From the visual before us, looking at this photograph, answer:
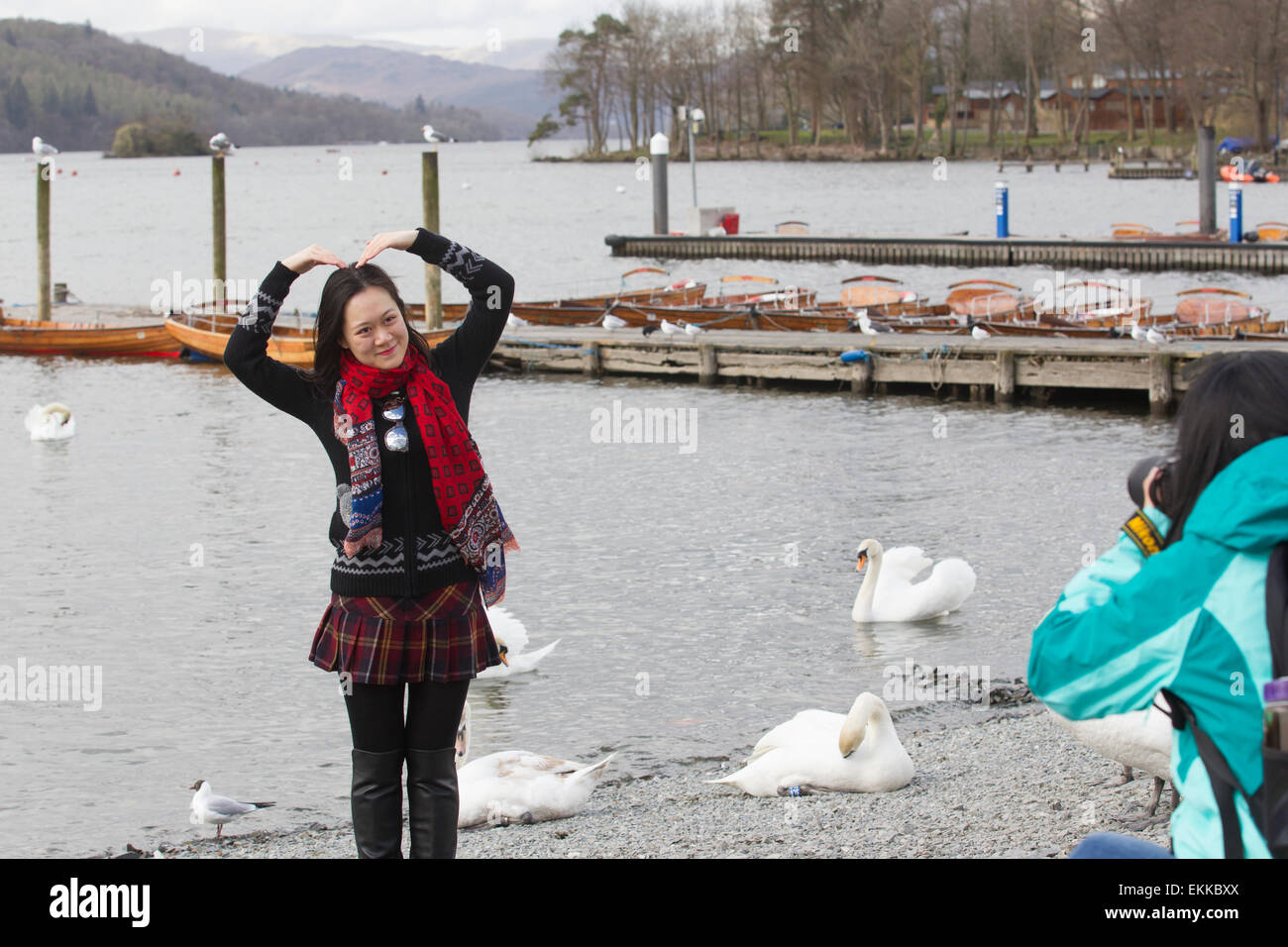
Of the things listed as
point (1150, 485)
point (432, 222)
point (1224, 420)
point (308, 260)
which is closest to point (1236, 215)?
point (432, 222)

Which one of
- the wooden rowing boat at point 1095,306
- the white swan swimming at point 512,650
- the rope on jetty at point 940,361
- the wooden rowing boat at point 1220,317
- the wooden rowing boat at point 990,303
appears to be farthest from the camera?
the wooden rowing boat at point 990,303

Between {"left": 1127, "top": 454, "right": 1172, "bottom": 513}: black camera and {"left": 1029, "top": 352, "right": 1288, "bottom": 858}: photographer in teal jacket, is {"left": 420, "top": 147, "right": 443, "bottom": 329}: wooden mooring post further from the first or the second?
{"left": 1029, "top": 352, "right": 1288, "bottom": 858}: photographer in teal jacket

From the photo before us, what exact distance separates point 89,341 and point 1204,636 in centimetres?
3267

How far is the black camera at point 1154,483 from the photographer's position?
2.69 meters

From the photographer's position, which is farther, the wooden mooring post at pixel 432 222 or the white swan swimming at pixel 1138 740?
the wooden mooring post at pixel 432 222

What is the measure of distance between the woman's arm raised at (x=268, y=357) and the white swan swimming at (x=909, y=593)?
8.47 meters

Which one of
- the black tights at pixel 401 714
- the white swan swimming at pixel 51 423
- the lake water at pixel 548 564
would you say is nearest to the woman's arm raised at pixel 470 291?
the black tights at pixel 401 714

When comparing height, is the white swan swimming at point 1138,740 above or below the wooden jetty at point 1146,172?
below

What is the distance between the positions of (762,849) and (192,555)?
440 inches

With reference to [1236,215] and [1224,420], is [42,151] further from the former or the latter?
[1224,420]

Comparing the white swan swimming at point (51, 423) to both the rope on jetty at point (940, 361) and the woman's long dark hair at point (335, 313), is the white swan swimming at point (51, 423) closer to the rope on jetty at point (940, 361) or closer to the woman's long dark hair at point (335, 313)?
the rope on jetty at point (940, 361)

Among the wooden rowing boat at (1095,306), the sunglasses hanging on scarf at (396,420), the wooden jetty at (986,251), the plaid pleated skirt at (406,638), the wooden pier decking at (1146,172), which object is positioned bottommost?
the plaid pleated skirt at (406,638)

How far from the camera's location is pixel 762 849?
6.28 metres
